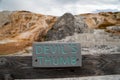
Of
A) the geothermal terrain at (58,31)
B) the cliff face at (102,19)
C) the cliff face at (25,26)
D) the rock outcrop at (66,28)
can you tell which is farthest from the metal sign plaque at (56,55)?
the cliff face at (102,19)

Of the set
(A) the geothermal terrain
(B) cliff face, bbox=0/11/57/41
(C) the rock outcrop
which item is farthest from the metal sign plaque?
(B) cliff face, bbox=0/11/57/41

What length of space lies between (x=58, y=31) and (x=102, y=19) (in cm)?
2764

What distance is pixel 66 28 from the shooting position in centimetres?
3984

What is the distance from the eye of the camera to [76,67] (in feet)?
17.9

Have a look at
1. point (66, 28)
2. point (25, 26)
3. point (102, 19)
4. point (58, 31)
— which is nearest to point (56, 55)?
point (66, 28)

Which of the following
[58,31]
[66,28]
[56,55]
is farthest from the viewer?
[58,31]

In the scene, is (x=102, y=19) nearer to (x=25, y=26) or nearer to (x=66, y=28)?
(x=25, y=26)

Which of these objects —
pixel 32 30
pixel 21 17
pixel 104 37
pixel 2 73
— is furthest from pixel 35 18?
pixel 2 73

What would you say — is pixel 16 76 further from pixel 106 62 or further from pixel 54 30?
pixel 54 30

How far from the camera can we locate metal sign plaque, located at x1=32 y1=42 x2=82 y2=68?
17.2 ft

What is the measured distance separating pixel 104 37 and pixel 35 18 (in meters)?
25.3

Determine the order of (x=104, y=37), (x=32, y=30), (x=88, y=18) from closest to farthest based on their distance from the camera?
(x=104, y=37), (x=32, y=30), (x=88, y=18)

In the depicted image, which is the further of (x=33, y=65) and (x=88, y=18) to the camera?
(x=88, y=18)

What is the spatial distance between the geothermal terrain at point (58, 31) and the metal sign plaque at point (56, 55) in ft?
58.5
